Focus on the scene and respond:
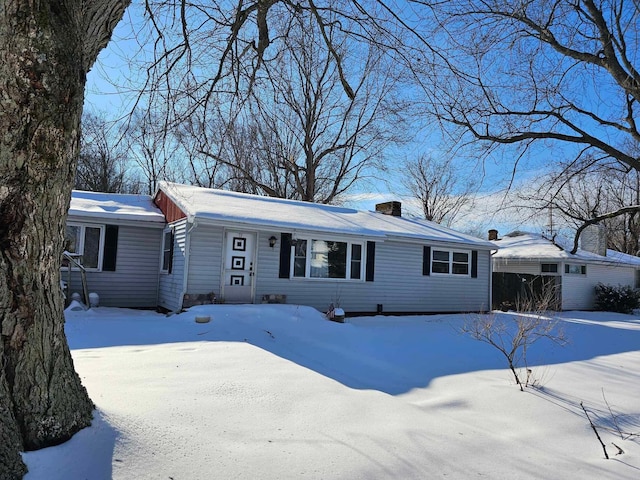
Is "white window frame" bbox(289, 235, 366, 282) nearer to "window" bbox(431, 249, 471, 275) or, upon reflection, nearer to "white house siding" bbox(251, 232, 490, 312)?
"white house siding" bbox(251, 232, 490, 312)

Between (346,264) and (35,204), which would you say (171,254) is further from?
(35,204)

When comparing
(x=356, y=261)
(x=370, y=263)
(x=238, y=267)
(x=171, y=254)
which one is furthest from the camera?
(x=370, y=263)

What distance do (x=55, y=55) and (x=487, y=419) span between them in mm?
4461

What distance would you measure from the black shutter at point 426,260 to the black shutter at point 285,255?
4970 mm

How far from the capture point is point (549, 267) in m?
20.1

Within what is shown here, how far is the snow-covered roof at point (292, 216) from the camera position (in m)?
10.7

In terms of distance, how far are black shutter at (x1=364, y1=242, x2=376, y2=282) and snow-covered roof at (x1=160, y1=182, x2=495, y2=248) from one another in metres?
0.50


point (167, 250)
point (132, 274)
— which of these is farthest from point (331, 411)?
point (132, 274)

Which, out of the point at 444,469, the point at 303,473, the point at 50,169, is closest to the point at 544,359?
the point at 444,469

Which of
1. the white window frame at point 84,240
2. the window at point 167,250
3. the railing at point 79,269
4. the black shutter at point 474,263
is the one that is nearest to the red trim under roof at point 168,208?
the window at point 167,250

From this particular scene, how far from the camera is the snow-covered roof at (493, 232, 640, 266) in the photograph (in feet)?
64.3

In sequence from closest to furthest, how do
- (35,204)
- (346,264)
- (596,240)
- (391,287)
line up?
(35,204)
(346,264)
(391,287)
(596,240)

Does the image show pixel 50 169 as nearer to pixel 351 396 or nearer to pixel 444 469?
pixel 444 469

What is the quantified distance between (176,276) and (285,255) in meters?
2.80
